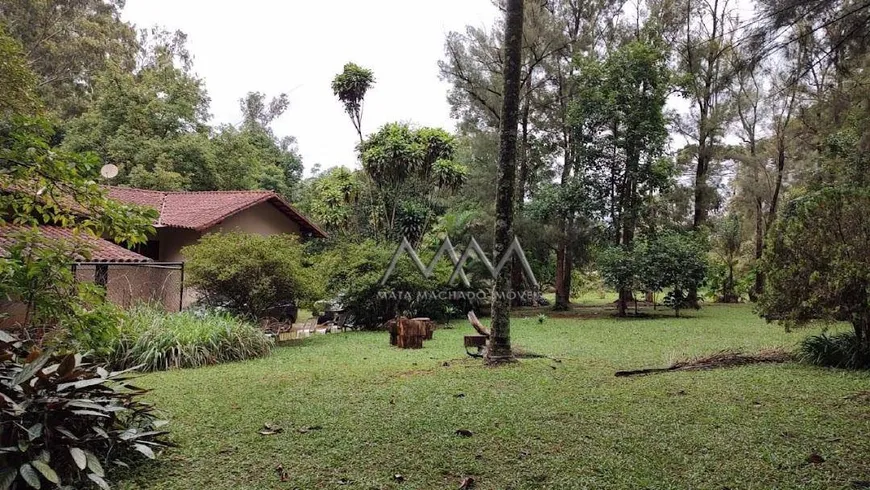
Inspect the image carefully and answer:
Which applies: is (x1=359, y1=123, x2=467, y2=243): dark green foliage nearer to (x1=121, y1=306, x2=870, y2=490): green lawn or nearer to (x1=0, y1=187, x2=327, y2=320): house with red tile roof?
(x1=0, y1=187, x2=327, y2=320): house with red tile roof

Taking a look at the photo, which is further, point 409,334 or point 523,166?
point 523,166

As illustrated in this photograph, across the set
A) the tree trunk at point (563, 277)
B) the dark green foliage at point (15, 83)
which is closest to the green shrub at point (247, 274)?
the dark green foliage at point (15, 83)

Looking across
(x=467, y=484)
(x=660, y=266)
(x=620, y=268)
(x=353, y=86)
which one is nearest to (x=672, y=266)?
(x=660, y=266)

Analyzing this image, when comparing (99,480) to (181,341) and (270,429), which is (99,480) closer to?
(270,429)

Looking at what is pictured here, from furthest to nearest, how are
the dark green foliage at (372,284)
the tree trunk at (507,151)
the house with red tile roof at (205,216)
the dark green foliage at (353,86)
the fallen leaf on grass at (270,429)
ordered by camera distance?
1. the dark green foliage at (353,86)
2. the house with red tile roof at (205,216)
3. the dark green foliage at (372,284)
4. the tree trunk at (507,151)
5. the fallen leaf on grass at (270,429)

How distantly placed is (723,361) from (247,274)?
8.65 meters

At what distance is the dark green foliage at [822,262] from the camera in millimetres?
6355

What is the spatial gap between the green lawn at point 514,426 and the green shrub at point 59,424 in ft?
0.93

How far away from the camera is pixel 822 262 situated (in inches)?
265

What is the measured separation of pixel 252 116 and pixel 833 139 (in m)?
35.1

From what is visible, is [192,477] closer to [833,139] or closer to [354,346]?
[354,346]

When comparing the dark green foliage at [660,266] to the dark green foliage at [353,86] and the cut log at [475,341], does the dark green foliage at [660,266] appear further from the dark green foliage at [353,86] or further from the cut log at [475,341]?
the dark green foliage at [353,86]

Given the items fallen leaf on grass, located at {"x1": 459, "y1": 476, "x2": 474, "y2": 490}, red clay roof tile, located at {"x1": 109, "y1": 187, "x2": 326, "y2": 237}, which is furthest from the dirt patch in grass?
red clay roof tile, located at {"x1": 109, "y1": 187, "x2": 326, "y2": 237}

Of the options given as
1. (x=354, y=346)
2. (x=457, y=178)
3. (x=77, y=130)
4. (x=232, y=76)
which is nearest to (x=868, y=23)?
(x=354, y=346)
